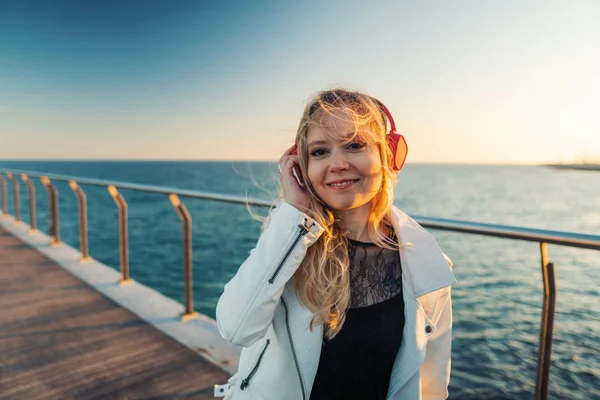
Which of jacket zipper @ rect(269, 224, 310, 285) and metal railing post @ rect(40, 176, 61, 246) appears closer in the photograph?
jacket zipper @ rect(269, 224, 310, 285)

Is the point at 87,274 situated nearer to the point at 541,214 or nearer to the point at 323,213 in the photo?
the point at 323,213

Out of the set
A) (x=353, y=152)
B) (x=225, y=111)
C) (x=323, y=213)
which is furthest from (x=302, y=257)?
(x=225, y=111)

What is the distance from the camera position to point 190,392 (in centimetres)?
216

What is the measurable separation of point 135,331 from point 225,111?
24.8 m

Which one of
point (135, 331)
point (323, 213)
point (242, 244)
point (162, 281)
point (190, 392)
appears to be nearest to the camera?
point (323, 213)

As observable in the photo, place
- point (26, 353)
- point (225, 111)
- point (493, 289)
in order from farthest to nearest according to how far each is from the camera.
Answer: point (225, 111) → point (493, 289) → point (26, 353)

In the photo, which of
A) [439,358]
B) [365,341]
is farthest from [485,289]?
[365,341]

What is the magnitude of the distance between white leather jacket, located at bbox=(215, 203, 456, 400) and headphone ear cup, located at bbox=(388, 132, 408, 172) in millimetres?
219

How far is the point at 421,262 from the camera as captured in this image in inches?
50.6

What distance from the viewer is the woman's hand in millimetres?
→ 1251

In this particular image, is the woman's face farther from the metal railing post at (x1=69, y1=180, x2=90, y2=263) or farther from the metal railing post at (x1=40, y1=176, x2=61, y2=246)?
the metal railing post at (x1=40, y1=176, x2=61, y2=246)

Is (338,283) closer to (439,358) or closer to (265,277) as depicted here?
(265,277)

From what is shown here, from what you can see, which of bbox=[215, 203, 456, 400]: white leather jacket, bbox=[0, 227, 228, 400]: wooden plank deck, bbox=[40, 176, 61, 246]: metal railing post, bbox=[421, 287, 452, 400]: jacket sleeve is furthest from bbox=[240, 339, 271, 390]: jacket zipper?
bbox=[40, 176, 61, 246]: metal railing post

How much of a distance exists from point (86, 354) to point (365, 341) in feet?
6.92
